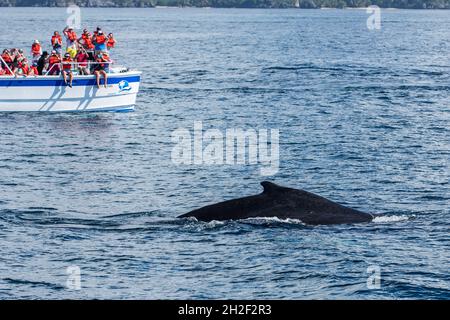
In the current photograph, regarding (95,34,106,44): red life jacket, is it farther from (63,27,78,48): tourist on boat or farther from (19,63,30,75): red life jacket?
(19,63,30,75): red life jacket

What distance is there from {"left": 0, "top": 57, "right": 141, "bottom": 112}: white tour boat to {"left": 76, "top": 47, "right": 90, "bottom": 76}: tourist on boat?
35 centimetres

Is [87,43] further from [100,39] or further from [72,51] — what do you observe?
[72,51]

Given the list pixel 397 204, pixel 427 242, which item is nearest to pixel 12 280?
pixel 427 242

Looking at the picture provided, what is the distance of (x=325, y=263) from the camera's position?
17.7 m

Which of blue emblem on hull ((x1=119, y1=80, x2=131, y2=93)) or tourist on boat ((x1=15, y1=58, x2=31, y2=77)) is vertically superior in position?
tourist on boat ((x1=15, y1=58, x2=31, y2=77))

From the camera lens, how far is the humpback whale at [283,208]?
63.5 ft

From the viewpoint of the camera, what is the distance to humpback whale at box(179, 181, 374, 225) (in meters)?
19.3

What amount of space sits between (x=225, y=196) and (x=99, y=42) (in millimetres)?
16931

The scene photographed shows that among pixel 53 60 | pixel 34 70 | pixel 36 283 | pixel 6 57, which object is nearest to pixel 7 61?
pixel 6 57

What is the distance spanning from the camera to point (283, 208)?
762 inches

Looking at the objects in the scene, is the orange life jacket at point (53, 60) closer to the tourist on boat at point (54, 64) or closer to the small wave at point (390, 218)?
the tourist on boat at point (54, 64)

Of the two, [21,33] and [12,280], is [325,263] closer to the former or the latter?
[12,280]

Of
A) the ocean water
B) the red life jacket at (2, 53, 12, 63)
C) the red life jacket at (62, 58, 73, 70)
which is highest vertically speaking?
the red life jacket at (2, 53, 12, 63)

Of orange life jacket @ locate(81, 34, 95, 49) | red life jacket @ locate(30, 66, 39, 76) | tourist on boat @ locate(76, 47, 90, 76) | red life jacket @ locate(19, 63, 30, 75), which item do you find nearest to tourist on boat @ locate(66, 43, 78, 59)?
tourist on boat @ locate(76, 47, 90, 76)
